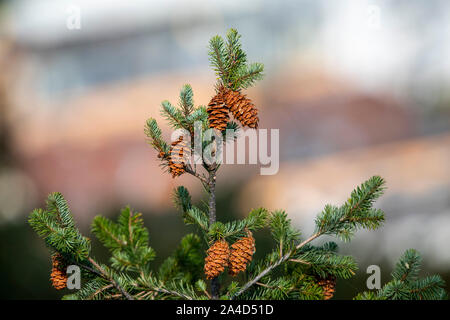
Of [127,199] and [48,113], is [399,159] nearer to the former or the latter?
[127,199]

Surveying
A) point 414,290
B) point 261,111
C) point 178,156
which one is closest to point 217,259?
point 178,156

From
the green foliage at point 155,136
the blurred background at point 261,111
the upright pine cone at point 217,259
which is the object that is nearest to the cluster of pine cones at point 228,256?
the upright pine cone at point 217,259

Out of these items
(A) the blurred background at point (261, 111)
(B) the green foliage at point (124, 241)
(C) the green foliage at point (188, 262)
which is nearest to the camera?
(B) the green foliage at point (124, 241)

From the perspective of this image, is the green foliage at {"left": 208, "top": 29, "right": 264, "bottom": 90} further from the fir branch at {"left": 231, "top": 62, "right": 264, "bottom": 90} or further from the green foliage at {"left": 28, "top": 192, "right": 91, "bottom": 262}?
the green foliage at {"left": 28, "top": 192, "right": 91, "bottom": 262}

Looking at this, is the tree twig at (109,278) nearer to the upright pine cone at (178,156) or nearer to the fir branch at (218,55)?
the upright pine cone at (178,156)

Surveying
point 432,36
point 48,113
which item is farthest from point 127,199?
point 432,36

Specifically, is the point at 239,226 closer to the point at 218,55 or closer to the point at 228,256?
the point at 228,256

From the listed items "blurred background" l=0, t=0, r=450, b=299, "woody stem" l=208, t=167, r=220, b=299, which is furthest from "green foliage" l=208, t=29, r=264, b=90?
"blurred background" l=0, t=0, r=450, b=299
